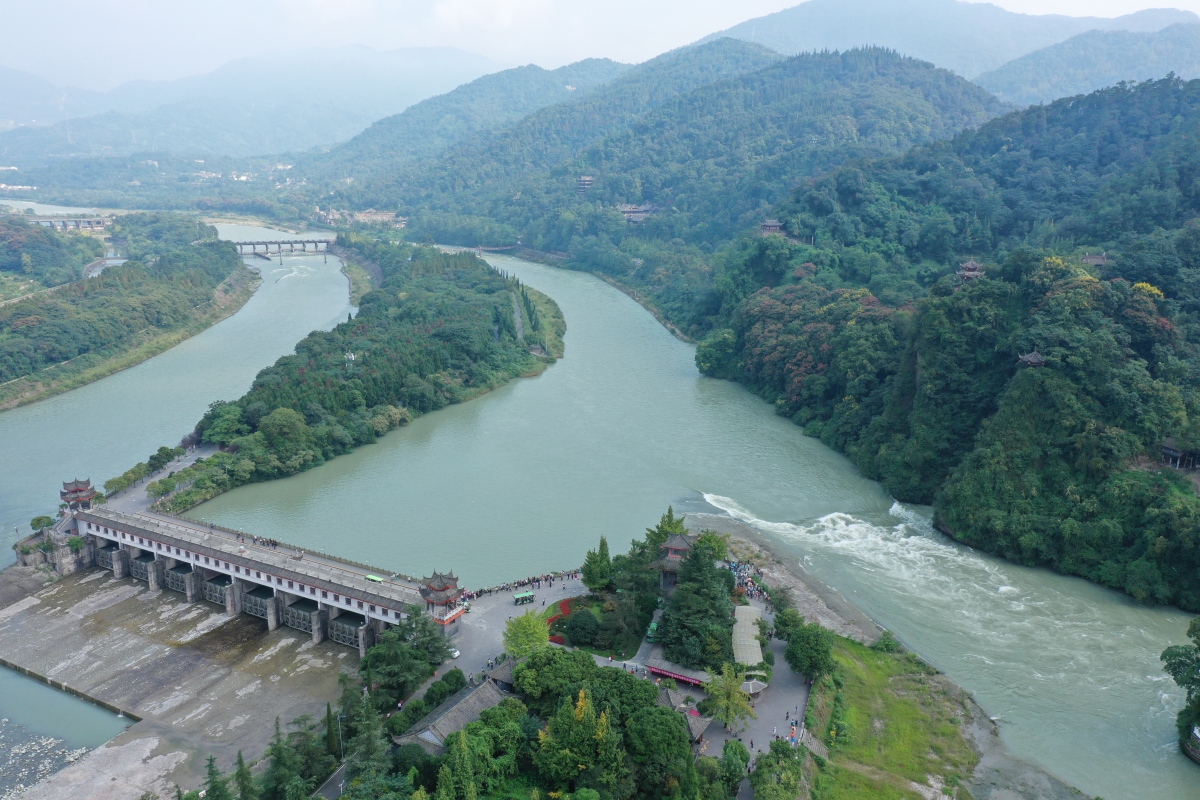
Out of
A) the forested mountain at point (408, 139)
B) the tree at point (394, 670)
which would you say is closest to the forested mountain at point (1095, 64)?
the forested mountain at point (408, 139)

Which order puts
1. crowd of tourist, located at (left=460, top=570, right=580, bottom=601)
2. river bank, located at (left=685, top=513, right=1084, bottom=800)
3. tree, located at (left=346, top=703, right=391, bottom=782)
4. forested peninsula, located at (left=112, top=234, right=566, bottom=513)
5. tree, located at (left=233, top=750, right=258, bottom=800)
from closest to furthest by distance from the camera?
tree, located at (left=233, top=750, right=258, bottom=800), tree, located at (left=346, top=703, right=391, bottom=782), river bank, located at (left=685, top=513, right=1084, bottom=800), crowd of tourist, located at (left=460, top=570, right=580, bottom=601), forested peninsula, located at (left=112, top=234, right=566, bottom=513)

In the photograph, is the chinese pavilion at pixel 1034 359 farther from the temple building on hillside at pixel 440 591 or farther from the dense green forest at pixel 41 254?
the dense green forest at pixel 41 254

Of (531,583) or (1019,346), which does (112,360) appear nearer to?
(531,583)

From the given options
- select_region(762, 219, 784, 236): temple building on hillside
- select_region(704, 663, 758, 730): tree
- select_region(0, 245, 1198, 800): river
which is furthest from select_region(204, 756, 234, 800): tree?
select_region(762, 219, 784, 236): temple building on hillside

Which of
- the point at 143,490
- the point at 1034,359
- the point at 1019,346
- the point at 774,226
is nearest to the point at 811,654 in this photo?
the point at 1034,359

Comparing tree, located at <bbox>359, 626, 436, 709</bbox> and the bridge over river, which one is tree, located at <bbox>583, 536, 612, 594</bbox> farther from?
tree, located at <bbox>359, 626, 436, 709</bbox>

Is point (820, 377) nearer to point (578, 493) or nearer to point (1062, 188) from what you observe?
point (578, 493)
